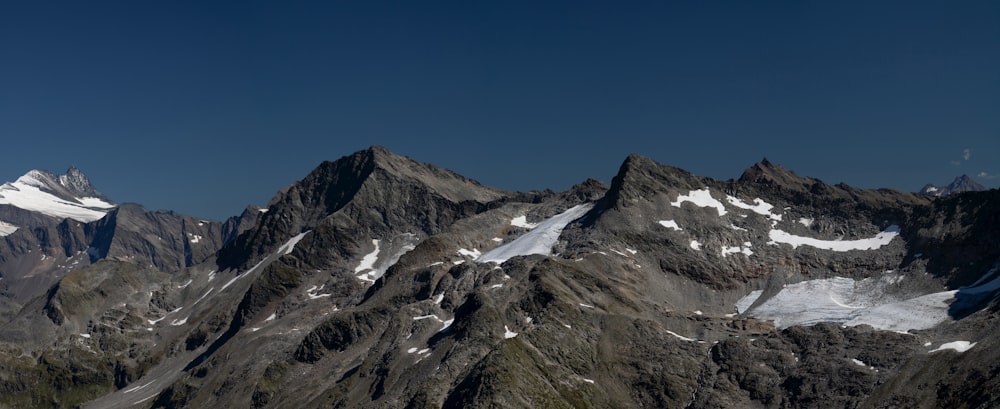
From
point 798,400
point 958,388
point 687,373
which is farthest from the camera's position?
point 687,373

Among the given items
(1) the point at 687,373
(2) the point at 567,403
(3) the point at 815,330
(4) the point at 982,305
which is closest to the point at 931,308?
(4) the point at 982,305

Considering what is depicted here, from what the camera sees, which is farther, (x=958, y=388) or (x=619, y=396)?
(x=619, y=396)

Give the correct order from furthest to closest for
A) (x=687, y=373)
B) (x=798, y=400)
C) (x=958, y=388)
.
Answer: (x=687, y=373) → (x=798, y=400) → (x=958, y=388)

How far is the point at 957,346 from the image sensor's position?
174 m

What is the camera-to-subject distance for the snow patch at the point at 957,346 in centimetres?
17175

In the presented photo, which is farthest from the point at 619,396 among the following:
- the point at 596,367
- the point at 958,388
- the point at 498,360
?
the point at 958,388

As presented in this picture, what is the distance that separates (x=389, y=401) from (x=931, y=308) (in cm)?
11609

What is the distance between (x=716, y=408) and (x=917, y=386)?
120ft

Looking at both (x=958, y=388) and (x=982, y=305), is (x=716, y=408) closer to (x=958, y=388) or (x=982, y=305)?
(x=958, y=388)

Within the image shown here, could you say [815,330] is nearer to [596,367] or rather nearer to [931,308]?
[931,308]

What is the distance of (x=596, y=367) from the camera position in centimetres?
19700

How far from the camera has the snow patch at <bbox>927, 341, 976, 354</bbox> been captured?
172 meters

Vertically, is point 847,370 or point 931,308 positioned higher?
point 931,308

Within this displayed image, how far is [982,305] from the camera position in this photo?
188m
